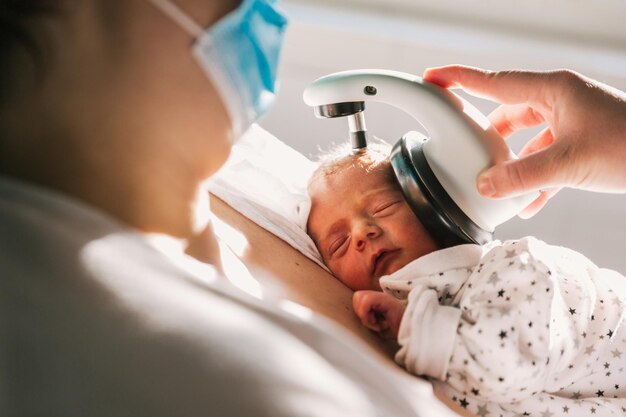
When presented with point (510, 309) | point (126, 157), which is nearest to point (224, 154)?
point (126, 157)

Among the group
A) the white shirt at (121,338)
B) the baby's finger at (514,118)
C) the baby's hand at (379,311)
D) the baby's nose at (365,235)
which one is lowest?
the baby's hand at (379,311)

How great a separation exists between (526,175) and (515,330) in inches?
8.5

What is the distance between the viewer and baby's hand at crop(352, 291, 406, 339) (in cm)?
87

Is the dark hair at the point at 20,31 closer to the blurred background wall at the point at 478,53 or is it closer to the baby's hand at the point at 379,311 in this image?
the baby's hand at the point at 379,311

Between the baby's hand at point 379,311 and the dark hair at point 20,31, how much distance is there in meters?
0.48

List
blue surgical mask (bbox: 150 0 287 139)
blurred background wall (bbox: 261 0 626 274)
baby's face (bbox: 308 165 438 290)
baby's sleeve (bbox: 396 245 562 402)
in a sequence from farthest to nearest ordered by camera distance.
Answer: blurred background wall (bbox: 261 0 626 274), baby's face (bbox: 308 165 438 290), baby's sleeve (bbox: 396 245 562 402), blue surgical mask (bbox: 150 0 287 139)

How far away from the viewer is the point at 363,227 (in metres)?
1.08

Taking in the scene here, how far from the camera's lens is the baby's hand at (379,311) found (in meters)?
0.87

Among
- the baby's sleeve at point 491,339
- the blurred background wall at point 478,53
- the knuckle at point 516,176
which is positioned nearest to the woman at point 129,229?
the baby's sleeve at point 491,339

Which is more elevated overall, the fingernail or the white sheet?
the fingernail

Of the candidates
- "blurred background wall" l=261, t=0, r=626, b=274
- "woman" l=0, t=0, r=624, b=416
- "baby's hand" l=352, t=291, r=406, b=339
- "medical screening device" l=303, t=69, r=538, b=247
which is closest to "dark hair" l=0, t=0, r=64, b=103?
"woman" l=0, t=0, r=624, b=416

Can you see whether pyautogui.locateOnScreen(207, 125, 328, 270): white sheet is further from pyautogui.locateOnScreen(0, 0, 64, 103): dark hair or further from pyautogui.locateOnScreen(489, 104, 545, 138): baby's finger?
pyautogui.locateOnScreen(0, 0, 64, 103): dark hair

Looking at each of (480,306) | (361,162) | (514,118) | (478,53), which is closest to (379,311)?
(480,306)

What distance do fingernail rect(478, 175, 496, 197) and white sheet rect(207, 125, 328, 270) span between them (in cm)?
27
